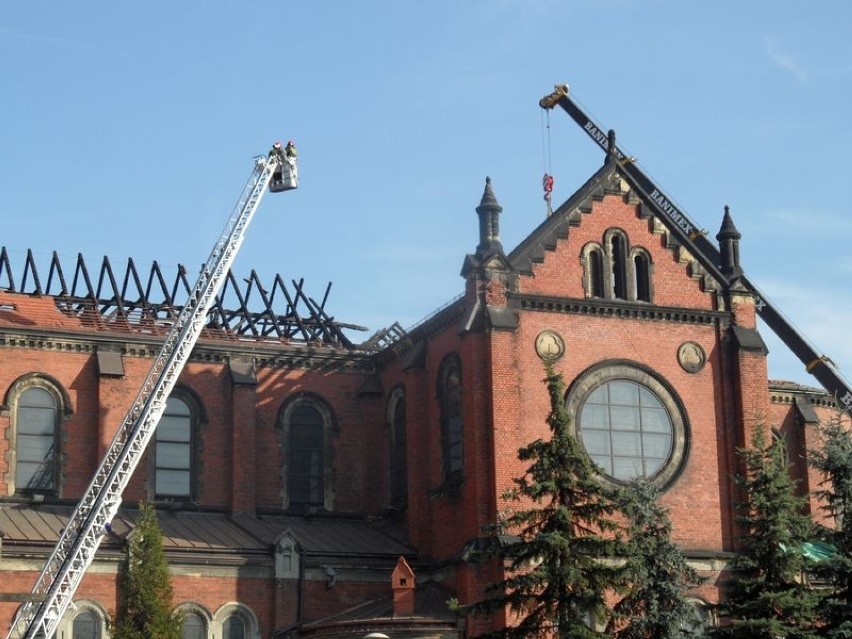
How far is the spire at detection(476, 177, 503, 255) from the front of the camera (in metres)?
54.2

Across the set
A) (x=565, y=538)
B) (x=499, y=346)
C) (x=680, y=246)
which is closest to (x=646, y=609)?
(x=565, y=538)

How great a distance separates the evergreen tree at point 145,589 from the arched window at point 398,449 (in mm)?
10377

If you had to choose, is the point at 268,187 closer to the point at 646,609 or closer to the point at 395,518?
the point at 395,518

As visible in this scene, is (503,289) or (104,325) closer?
(503,289)

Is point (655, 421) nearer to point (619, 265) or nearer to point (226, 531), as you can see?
point (619, 265)

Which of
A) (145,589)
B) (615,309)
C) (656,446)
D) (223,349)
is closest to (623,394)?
(656,446)

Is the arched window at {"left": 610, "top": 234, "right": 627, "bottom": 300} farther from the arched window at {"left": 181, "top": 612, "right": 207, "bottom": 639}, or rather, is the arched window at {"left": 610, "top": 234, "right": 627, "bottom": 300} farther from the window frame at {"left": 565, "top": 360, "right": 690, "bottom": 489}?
the arched window at {"left": 181, "top": 612, "right": 207, "bottom": 639}

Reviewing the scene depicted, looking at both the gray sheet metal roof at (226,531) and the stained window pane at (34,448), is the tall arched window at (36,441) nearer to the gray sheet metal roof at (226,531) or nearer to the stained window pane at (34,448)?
the stained window pane at (34,448)

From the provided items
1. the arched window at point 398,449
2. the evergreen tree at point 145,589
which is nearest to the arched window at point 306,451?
the arched window at point 398,449

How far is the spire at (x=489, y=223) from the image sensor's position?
54.2 m

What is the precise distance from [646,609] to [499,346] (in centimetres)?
1162

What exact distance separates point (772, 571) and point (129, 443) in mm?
19548

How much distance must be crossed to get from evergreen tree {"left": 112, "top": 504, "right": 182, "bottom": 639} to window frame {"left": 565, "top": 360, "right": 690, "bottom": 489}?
42.7 ft

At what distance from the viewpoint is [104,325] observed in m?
60.0
